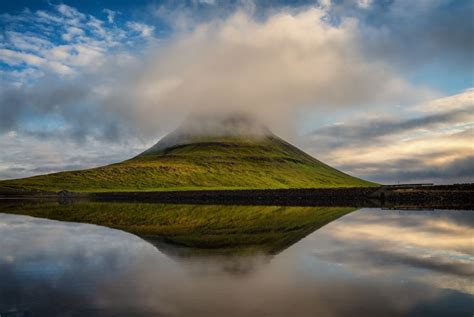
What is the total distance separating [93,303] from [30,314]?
1.69 metres

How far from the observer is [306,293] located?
43.8ft

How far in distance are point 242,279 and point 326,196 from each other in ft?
355

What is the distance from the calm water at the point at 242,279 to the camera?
38.9 ft

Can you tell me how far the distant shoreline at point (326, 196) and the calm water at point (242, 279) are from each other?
5568 centimetres

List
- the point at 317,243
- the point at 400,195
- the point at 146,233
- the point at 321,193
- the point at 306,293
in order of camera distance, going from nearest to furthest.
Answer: the point at 306,293
the point at 317,243
the point at 146,233
the point at 400,195
the point at 321,193

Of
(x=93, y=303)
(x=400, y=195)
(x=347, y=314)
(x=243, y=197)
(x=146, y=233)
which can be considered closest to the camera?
(x=347, y=314)

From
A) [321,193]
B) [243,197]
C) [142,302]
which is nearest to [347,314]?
[142,302]

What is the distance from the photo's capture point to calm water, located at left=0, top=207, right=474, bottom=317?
11.8 meters

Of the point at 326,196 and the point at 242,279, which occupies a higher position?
the point at 326,196

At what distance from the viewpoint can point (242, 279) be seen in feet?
50.6

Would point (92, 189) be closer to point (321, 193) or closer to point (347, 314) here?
point (321, 193)

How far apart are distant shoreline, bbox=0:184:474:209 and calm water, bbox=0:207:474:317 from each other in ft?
183

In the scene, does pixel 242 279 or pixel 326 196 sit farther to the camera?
pixel 326 196

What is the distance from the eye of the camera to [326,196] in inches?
4744
